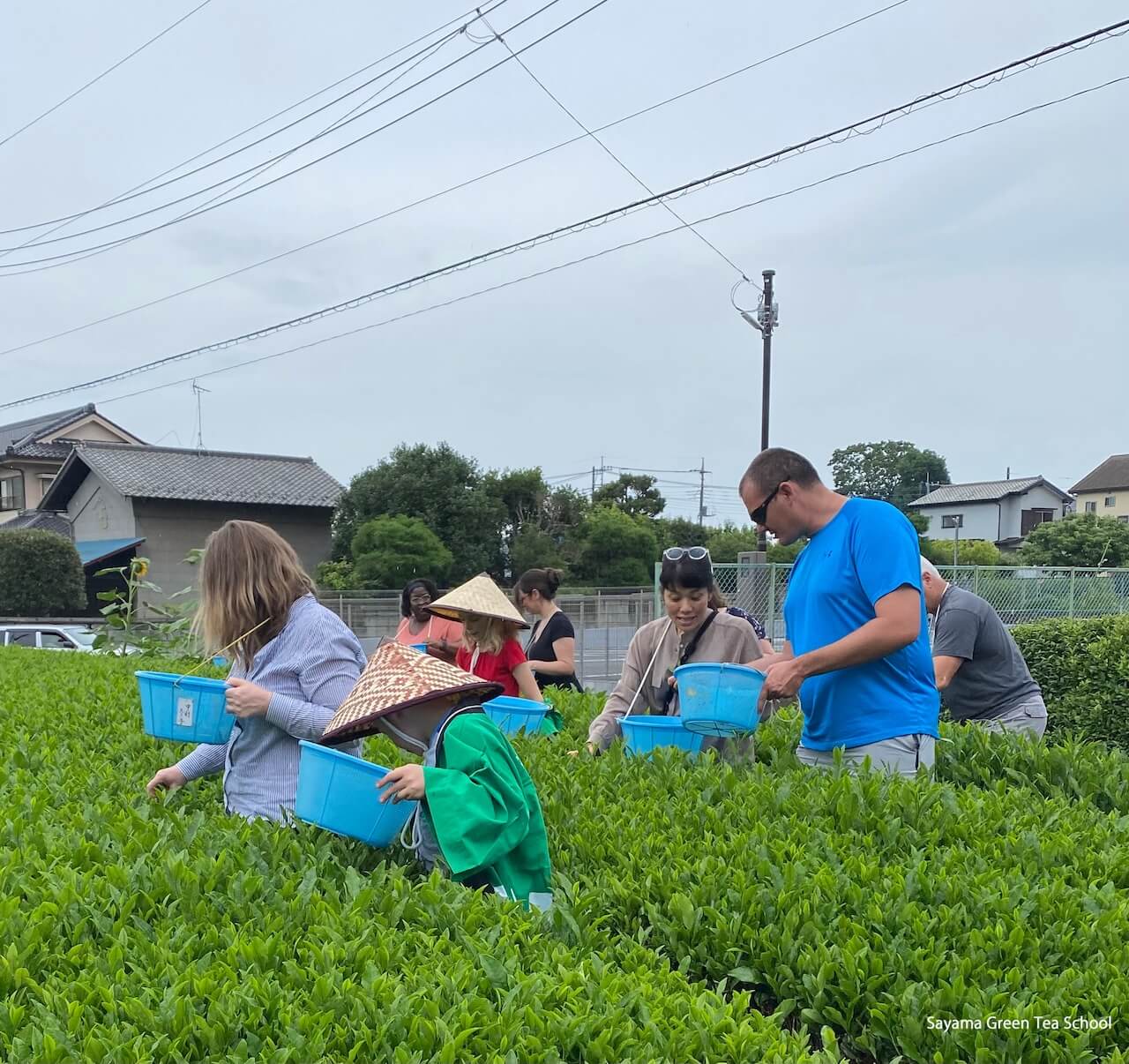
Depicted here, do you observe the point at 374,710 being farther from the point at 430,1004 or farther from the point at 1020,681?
the point at 1020,681

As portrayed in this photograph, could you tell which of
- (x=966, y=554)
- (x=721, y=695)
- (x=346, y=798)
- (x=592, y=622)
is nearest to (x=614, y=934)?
(x=346, y=798)

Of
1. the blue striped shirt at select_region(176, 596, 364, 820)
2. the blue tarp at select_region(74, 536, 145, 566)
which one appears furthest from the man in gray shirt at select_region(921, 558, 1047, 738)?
the blue tarp at select_region(74, 536, 145, 566)

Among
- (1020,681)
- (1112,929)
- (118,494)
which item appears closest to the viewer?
(1112,929)

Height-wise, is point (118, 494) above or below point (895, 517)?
above

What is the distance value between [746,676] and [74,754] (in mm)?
3163

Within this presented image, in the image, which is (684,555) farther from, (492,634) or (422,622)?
(422,622)

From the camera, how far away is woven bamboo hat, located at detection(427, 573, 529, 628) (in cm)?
553

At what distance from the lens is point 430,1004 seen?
2.13 metres

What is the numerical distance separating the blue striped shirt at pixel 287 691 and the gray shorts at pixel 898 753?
184cm

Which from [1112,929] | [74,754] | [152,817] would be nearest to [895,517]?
[1112,929]

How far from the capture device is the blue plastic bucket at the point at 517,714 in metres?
5.17

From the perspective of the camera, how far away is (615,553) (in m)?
42.0

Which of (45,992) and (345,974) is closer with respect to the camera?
(45,992)

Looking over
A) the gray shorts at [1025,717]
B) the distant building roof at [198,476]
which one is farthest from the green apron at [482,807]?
the distant building roof at [198,476]
